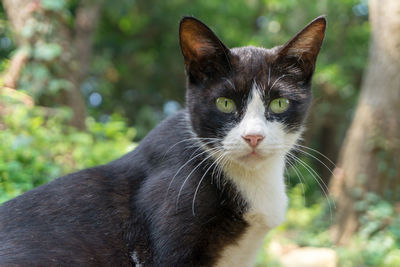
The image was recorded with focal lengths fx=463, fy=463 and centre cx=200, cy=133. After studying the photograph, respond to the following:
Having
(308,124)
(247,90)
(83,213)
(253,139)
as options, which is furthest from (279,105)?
Answer: (83,213)

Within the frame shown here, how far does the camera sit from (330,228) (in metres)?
6.02

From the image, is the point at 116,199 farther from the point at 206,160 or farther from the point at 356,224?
the point at 356,224

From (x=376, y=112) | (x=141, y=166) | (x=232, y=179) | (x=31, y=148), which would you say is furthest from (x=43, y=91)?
(x=376, y=112)

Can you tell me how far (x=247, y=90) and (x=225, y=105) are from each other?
14 cm

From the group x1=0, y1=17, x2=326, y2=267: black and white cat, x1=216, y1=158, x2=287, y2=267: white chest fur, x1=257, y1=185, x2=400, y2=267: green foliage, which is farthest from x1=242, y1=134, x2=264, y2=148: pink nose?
x1=257, y1=185, x2=400, y2=267: green foliage

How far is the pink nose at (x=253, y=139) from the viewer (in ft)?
7.26

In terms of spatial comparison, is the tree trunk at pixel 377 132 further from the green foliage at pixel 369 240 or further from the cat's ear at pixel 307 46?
the cat's ear at pixel 307 46

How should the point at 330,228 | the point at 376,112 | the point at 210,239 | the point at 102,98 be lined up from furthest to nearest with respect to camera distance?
the point at 102,98, the point at 330,228, the point at 376,112, the point at 210,239

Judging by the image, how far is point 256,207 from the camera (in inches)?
97.0

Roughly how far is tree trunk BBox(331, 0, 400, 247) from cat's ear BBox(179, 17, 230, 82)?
137 inches

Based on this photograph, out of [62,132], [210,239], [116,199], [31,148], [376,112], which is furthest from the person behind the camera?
[376,112]

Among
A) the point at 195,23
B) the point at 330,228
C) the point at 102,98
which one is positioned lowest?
the point at 330,228

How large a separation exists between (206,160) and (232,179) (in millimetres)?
173

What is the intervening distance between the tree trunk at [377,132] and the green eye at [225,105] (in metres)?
3.51
